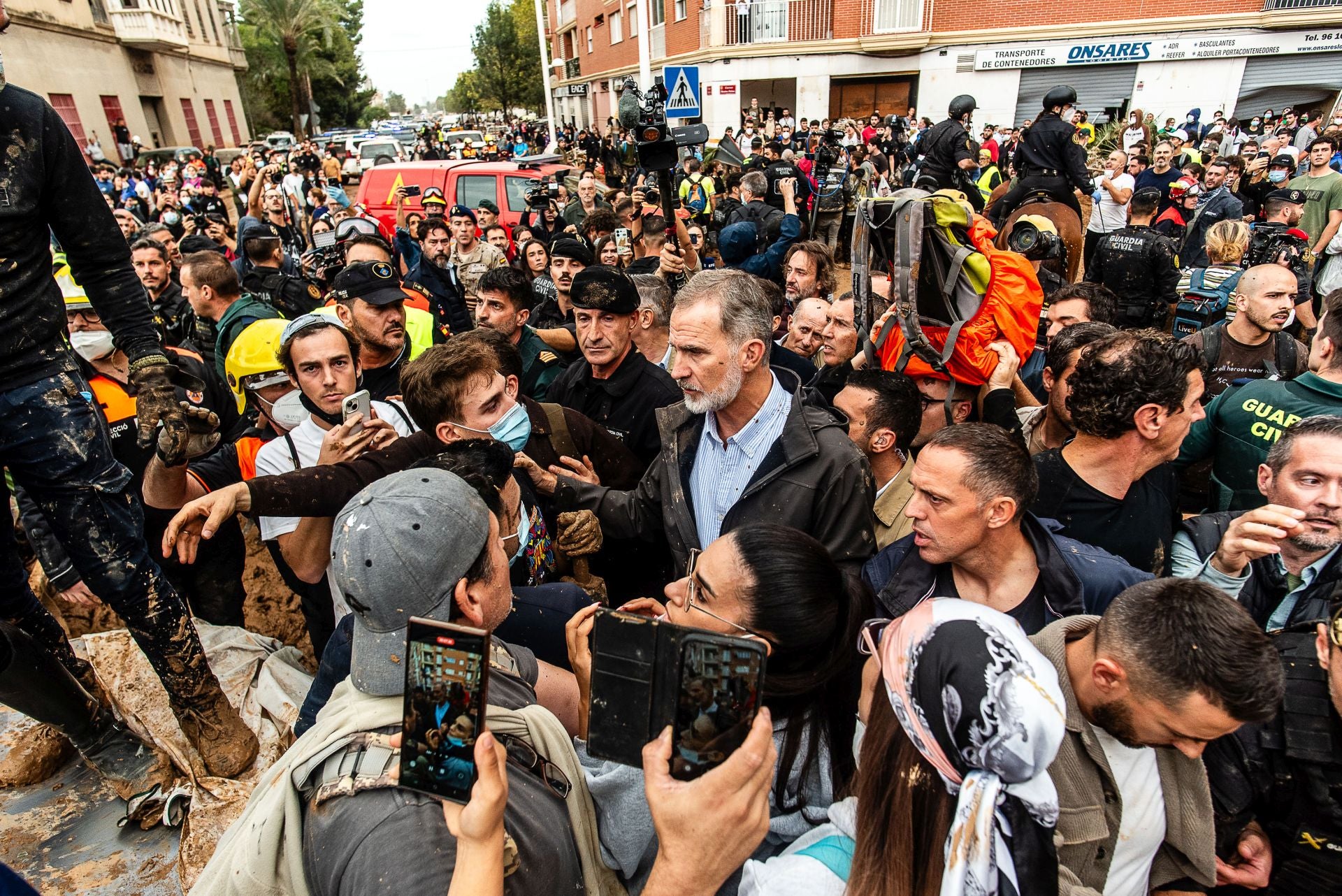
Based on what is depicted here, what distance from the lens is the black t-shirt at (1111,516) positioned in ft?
7.77

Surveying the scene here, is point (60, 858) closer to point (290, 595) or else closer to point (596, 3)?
point (290, 595)

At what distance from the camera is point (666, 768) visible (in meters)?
1.14

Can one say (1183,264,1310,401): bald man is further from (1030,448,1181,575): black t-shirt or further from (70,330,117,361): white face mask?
(70,330,117,361): white face mask

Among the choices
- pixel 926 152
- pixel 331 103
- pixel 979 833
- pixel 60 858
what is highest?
pixel 331 103

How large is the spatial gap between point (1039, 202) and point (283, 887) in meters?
7.10

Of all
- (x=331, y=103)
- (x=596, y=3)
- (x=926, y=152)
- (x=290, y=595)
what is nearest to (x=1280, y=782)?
(x=290, y=595)

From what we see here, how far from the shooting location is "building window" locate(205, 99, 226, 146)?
3306 centimetres

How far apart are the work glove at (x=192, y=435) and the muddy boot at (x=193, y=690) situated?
461mm

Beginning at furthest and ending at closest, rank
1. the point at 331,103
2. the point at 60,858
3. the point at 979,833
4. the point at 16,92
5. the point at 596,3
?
the point at 331,103, the point at 596,3, the point at 60,858, the point at 16,92, the point at 979,833

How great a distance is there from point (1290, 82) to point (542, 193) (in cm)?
2546

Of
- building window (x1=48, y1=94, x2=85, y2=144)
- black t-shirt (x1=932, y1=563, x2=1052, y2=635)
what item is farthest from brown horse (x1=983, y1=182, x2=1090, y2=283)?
building window (x1=48, y1=94, x2=85, y2=144)

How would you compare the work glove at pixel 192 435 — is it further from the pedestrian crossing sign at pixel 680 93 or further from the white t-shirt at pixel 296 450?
the pedestrian crossing sign at pixel 680 93

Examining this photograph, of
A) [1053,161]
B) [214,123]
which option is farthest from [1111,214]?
[214,123]

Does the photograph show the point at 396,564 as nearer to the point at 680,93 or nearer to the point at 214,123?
the point at 680,93
